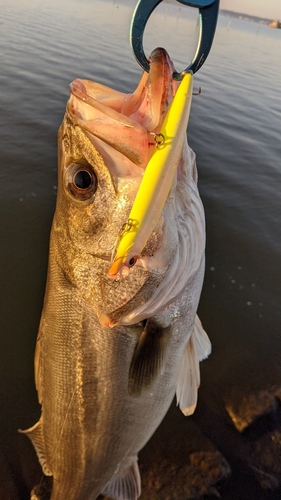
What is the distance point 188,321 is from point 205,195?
5.13m

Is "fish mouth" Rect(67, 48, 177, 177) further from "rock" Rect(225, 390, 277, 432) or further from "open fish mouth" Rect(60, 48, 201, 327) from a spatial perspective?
"rock" Rect(225, 390, 277, 432)

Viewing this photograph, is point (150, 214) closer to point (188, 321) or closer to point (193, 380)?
point (188, 321)

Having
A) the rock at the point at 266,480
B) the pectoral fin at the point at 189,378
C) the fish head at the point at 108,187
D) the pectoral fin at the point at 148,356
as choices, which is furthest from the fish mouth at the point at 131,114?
the rock at the point at 266,480

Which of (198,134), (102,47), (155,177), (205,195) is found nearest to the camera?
(155,177)

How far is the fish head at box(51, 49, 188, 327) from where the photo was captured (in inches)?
58.3

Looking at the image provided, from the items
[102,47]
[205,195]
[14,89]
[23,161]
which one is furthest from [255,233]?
[102,47]

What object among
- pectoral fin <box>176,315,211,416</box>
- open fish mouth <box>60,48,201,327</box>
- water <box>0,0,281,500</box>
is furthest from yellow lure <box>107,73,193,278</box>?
pectoral fin <box>176,315,211,416</box>

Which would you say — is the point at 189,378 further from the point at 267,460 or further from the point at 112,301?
the point at 267,460

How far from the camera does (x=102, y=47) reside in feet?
60.4

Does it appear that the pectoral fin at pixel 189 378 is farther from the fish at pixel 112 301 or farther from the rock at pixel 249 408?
the rock at pixel 249 408

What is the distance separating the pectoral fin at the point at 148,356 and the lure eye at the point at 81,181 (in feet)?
2.62

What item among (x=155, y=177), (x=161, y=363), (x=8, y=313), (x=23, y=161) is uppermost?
(x=155, y=177)

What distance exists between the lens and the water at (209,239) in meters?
3.56

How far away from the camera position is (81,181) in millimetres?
1662
